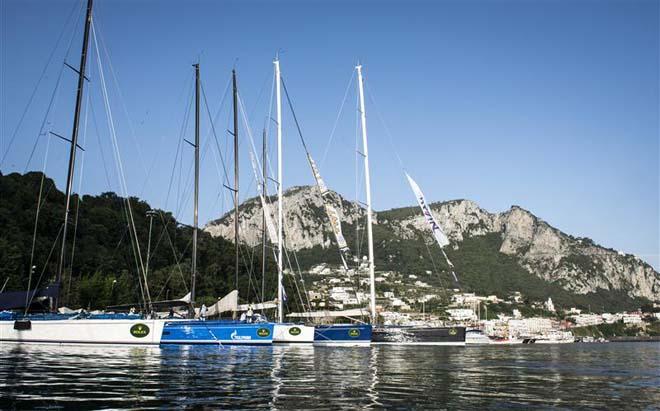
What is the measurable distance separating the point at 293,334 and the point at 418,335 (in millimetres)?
14431

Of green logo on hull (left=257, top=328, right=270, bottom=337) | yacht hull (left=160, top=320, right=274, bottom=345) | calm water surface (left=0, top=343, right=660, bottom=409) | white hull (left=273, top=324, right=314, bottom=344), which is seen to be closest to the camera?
calm water surface (left=0, top=343, right=660, bottom=409)

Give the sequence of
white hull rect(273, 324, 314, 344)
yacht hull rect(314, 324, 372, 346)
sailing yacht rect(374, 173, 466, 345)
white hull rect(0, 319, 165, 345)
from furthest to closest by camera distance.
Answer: sailing yacht rect(374, 173, 466, 345), yacht hull rect(314, 324, 372, 346), white hull rect(273, 324, 314, 344), white hull rect(0, 319, 165, 345)

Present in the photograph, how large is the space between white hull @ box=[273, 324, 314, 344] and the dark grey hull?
29.7 ft

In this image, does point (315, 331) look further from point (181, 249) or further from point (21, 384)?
point (181, 249)

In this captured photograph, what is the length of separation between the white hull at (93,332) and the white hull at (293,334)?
32.9ft

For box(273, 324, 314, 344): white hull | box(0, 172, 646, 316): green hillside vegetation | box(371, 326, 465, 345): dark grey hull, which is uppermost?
box(0, 172, 646, 316): green hillside vegetation

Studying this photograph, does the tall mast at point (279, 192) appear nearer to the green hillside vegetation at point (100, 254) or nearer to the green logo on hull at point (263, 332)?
the green logo on hull at point (263, 332)

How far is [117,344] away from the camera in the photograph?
33875 mm

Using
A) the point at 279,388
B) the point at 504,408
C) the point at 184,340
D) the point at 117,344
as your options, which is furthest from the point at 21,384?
the point at 184,340

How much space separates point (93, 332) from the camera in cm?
3397

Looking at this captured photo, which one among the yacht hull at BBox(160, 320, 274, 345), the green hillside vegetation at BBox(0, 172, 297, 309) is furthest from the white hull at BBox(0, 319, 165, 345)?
the green hillside vegetation at BBox(0, 172, 297, 309)

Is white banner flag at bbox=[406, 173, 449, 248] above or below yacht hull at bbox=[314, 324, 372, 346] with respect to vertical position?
above

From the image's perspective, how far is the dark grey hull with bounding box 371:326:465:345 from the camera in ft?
164

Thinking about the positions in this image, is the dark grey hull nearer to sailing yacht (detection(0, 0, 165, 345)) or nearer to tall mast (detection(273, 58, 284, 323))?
tall mast (detection(273, 58, 284, 323))
